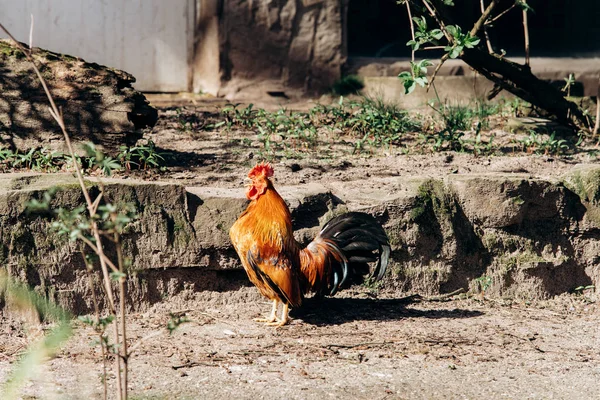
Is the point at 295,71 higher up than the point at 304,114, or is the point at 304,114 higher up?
the point at 295,71

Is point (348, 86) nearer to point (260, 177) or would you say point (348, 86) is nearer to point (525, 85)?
point (525, 85)

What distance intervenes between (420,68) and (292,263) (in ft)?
6.20

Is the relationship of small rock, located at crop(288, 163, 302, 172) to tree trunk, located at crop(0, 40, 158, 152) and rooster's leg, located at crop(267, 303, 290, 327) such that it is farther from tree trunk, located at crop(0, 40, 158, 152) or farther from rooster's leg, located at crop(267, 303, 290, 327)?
rooster's leg, located at crop(267, 303, 290, 327)

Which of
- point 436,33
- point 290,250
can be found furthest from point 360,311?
point 436,33

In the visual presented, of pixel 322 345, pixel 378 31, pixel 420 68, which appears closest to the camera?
pixel 322 345

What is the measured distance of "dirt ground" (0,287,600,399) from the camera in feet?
14.2

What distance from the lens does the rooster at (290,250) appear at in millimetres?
5133

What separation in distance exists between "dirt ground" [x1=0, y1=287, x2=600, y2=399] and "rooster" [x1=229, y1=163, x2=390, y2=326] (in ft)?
0.83

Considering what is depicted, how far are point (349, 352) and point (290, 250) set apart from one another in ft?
2.44

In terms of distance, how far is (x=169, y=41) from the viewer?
999 cm

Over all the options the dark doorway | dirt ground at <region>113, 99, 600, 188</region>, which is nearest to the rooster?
dirt ground at <region>113, 99, 600, 188</region>

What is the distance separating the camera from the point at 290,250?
5215mm

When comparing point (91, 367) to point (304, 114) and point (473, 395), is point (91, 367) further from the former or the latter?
point (304, 114)

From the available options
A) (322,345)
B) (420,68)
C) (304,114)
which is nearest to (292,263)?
(322,345)
